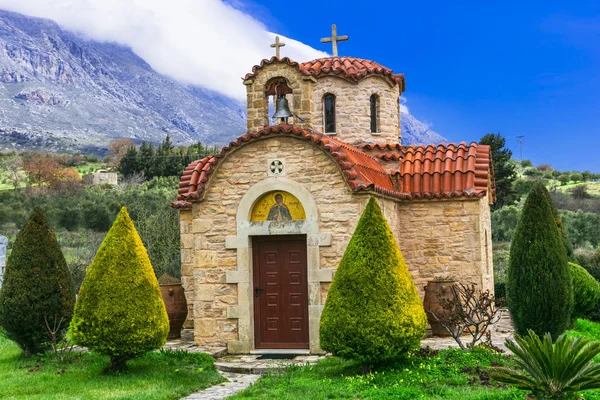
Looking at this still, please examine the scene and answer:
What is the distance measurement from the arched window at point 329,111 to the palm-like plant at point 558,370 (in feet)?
32.6

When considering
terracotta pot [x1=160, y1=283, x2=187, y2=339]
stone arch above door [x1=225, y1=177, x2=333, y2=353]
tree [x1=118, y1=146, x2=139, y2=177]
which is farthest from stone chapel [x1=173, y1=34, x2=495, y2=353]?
tree [x1=118, y1=146, x2=139, y2=177]

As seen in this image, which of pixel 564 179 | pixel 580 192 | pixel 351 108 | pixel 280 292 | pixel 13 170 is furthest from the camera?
pixel 13 170

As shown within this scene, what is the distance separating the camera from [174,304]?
48.0 ft

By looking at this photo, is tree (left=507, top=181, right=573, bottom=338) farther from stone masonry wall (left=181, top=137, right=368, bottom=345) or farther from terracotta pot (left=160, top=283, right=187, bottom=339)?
terracotta pot (left=160, top=283, right=187, bottom=339)

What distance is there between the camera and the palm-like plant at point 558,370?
7.93m

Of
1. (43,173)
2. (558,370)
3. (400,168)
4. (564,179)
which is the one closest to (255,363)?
(558,370)

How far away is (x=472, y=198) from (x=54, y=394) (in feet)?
29.8

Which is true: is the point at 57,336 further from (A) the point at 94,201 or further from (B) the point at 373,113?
(A) the point at 94,201

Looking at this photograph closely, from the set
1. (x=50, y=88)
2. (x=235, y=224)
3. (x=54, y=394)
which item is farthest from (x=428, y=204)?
(x=50, y=88)

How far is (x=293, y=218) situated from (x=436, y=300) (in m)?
3.38

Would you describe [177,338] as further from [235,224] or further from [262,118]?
[262,118]

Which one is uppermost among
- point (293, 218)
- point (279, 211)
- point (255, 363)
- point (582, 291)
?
point (279, 211)

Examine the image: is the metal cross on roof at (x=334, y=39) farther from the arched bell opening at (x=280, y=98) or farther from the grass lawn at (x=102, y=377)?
the grass lawn at (x=102, y=377)

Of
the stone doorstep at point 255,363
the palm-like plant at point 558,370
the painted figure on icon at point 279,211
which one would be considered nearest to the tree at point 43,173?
the painted figure on icon at point 279,211
